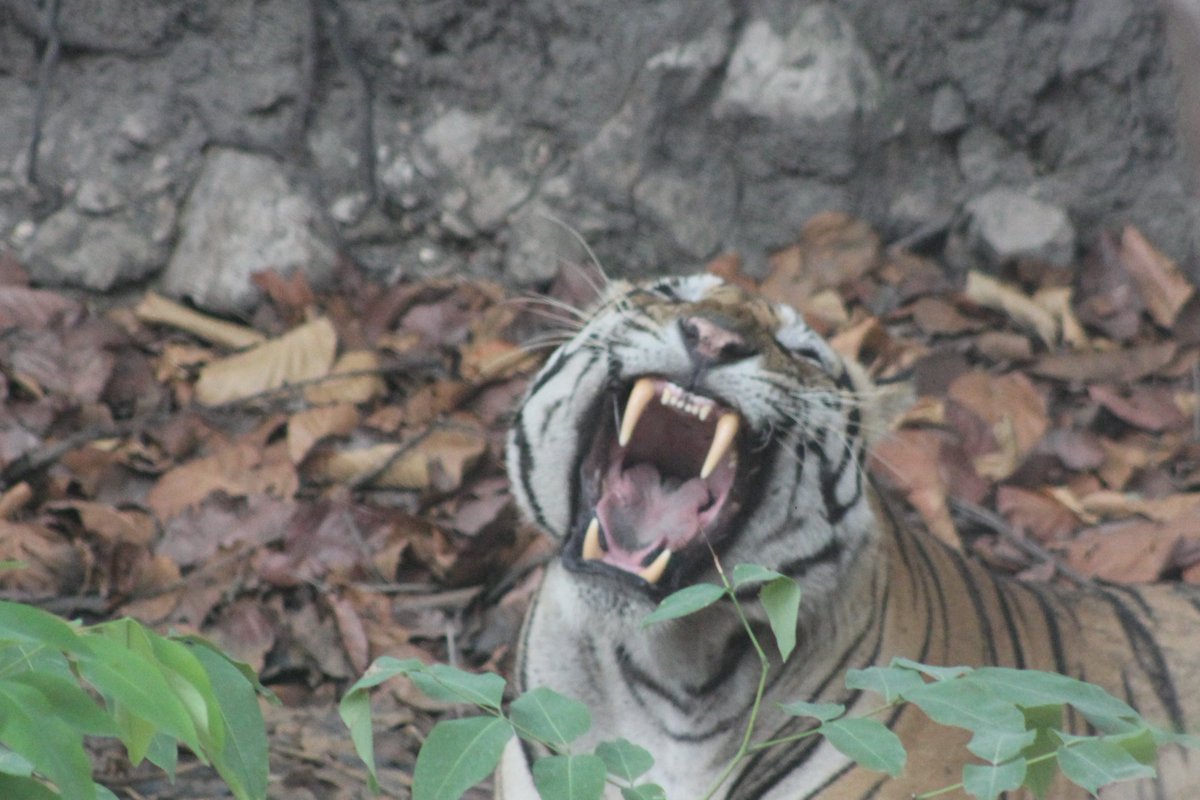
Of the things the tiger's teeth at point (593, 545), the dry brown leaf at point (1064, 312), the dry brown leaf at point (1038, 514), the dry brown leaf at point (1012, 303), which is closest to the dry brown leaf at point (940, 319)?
the dry brown leaf at point (1012, 303)

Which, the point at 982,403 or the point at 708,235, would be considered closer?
the point at 982,403

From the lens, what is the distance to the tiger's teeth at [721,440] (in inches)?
88.9

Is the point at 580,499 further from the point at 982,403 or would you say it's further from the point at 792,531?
the point at 982,403

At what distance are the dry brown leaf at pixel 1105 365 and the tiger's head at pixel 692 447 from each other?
77.2 inches

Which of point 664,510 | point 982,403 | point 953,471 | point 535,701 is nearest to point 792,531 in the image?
point 664,510

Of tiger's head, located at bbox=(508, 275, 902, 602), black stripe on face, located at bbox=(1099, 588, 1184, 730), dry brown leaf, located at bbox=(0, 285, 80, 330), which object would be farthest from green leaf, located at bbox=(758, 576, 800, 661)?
dry brown leaf, located at bbox=(0, 285, 80, 330)

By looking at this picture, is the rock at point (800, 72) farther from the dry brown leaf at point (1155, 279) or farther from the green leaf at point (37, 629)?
the green leaf at point (37, 629)

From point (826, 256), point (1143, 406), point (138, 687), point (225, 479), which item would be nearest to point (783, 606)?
point (138, 687)

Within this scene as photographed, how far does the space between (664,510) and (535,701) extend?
957 mm

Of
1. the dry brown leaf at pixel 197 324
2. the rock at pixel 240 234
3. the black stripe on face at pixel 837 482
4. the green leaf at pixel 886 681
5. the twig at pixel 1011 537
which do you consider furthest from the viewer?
the rock at pixel 240 234

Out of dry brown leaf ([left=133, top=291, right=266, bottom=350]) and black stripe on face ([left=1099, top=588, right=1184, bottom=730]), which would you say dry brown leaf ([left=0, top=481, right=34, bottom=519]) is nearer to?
dry brown leaf ([left=133, top=291, right=266, bottom=350])

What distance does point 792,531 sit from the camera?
93.0 inches

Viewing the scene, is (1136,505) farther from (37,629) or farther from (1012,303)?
(37,629)

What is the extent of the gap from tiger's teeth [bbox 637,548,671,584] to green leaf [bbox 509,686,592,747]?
0.81m
